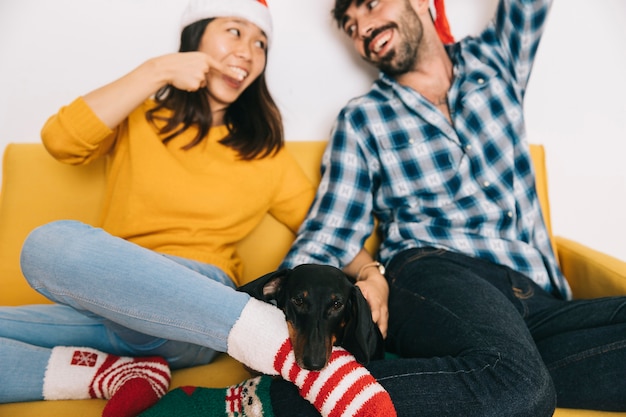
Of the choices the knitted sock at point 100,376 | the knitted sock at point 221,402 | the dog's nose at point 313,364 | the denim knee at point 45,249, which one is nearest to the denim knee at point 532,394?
the dog's nose at point 313,364

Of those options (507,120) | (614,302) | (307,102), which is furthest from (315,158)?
(614,302)

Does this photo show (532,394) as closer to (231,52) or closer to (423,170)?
(423,170)

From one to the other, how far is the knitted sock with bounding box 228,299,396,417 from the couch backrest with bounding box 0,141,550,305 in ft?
2.06

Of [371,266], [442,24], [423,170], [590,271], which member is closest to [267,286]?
[371,266]

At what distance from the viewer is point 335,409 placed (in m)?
0.82

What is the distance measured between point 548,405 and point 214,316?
0.68 meters

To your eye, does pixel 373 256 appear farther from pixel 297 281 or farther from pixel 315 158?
pixel 297 281

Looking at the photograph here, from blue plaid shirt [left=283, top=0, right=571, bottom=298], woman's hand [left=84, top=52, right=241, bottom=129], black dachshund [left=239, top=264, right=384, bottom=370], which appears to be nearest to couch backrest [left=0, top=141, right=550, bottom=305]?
blue plaid shirt [left=283, top=0, right=571, bottom=298]

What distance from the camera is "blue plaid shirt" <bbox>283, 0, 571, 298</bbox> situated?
140 centimetres

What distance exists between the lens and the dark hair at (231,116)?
1.46 m

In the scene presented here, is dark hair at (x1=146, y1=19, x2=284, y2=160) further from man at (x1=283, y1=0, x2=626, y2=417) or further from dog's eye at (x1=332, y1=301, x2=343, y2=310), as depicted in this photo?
dog's eye at (x1=332, y1=301, x2=343, y2=310)

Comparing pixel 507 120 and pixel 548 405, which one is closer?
pixel 548 405

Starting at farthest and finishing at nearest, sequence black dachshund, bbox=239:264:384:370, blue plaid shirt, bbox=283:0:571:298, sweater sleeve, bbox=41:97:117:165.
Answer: blue plaid shirt, bbox=283:0:571:298 < sweater sleeve, bbox=41:97:117:165 < black dachshund, bbox=239:264:384:370

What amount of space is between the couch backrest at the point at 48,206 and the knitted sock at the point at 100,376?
431mm
